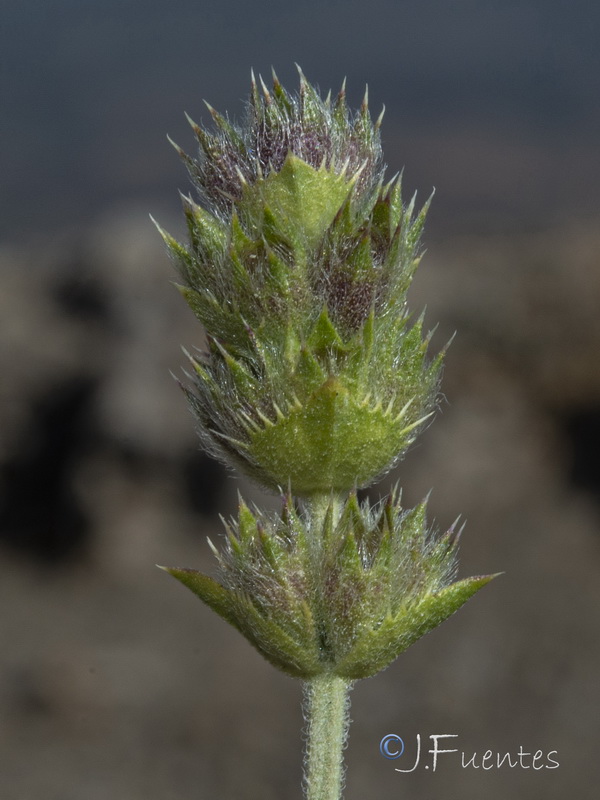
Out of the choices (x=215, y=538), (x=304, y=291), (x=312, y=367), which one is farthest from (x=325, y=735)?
(x=215, y=538)

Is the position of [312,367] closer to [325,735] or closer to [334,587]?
[334,587]

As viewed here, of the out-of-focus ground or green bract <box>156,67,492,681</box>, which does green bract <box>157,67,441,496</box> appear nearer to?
A: green bract <box>156,67,492,681</box>

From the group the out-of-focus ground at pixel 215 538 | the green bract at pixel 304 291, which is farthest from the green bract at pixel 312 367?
the out-of-focus ground at pixel 215 538

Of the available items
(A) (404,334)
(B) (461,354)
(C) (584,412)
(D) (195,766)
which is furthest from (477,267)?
(A) (404,334)

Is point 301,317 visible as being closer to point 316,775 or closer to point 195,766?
point 316,775

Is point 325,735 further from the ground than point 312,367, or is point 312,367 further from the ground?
point 312,367

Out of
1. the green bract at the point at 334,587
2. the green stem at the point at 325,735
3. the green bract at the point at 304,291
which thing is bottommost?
the green stem at the point at 325,735

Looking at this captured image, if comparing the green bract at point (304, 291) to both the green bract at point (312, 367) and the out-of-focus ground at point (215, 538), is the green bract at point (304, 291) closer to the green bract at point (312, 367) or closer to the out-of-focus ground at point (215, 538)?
the green bract at point (312, 367)

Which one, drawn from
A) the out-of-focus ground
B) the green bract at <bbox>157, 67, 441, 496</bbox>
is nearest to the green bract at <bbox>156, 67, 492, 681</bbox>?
the green bract at <bbox>157, 67, 441, 496</bbox>
